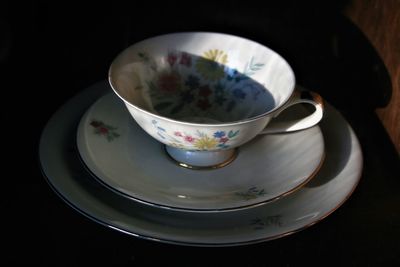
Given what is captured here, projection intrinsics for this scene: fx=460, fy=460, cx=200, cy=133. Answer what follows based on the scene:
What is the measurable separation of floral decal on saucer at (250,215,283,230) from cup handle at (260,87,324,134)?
113 millimetres

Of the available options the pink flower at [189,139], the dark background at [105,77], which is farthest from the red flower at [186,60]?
the pink flower at [189,139]

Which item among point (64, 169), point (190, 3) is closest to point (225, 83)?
point (190, 3)

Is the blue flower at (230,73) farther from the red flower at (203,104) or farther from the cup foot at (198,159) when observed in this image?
the cup foot at (198,159)

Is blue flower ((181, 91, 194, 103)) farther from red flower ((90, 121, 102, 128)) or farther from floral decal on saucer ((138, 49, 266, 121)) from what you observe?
red flower ((90, 121, 102, 128))

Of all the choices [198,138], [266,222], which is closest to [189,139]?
[198,138]

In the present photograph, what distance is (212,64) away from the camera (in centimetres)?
65

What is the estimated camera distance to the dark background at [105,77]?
0.45 meters

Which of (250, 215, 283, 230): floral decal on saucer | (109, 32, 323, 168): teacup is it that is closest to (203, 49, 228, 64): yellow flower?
(109, 32, 323, 168): teacup

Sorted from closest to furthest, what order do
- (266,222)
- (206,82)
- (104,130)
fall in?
(266,222) < (104,130) < (206,82)

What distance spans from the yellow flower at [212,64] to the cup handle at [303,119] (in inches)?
5.3

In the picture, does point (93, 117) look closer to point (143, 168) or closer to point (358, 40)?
point (143, 168)

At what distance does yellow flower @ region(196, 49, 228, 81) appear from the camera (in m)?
0.64

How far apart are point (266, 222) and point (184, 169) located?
0.12 m

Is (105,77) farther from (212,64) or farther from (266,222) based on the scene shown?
(266,222)
